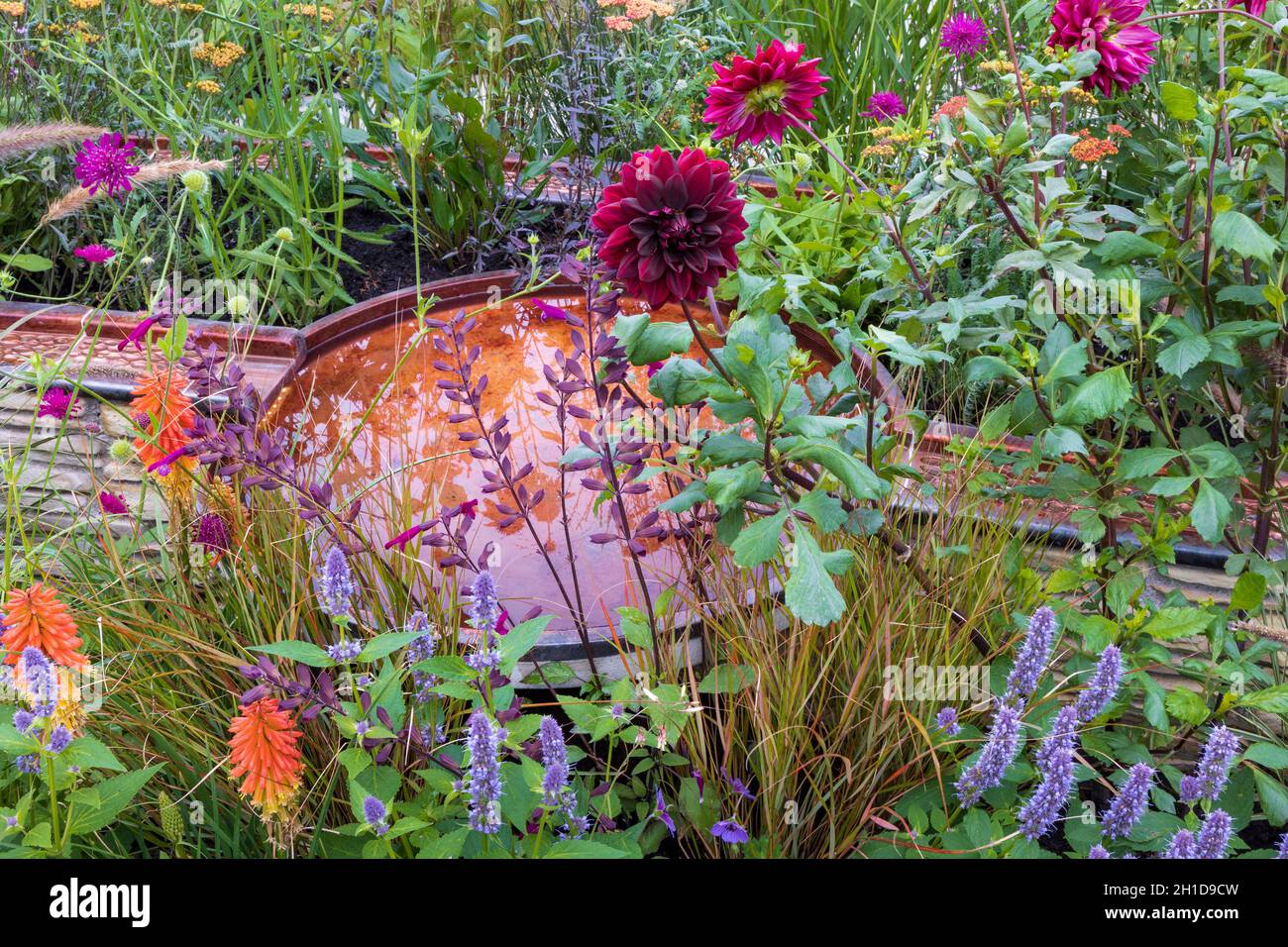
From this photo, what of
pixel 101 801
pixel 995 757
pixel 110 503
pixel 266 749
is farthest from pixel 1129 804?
pixel 110 503

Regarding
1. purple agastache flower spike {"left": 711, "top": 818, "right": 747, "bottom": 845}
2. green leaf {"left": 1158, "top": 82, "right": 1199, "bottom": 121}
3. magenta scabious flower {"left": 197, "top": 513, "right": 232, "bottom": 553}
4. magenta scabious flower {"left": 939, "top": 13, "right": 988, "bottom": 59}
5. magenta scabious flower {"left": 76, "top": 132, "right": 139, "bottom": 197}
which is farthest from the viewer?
magenta scabious flower {"left": 939, "top": 13, "right": 988, "bottom": 59}

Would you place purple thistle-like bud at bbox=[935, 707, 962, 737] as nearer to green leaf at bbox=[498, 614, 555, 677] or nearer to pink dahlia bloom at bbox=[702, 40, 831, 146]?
green leaf at bbox=[498, 614, 555, 677]

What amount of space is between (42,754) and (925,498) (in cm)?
149

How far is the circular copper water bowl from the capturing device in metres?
1.95

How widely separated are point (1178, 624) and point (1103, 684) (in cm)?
23

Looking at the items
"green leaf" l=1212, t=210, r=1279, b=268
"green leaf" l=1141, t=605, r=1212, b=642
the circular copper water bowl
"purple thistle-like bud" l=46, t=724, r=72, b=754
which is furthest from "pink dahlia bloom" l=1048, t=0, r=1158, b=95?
"purple thistle-like bud" l=46, t=724, r=72, b=754

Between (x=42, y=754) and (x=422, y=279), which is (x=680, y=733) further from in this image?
(x=422, y=279)

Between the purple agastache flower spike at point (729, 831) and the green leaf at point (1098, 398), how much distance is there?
77 cm

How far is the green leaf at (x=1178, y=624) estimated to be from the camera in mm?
1636

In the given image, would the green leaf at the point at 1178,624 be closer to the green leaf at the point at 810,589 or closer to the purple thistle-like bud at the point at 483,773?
the green leaf at the point at 810,589

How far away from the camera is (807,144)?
3.45 meters

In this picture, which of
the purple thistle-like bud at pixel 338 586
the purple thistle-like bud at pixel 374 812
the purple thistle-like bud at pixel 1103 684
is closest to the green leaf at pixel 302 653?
the purple thistle-like bud at pixel 338 586

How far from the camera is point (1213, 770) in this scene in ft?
4.85

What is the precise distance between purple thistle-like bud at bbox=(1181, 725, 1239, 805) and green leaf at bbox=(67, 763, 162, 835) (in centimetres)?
147
